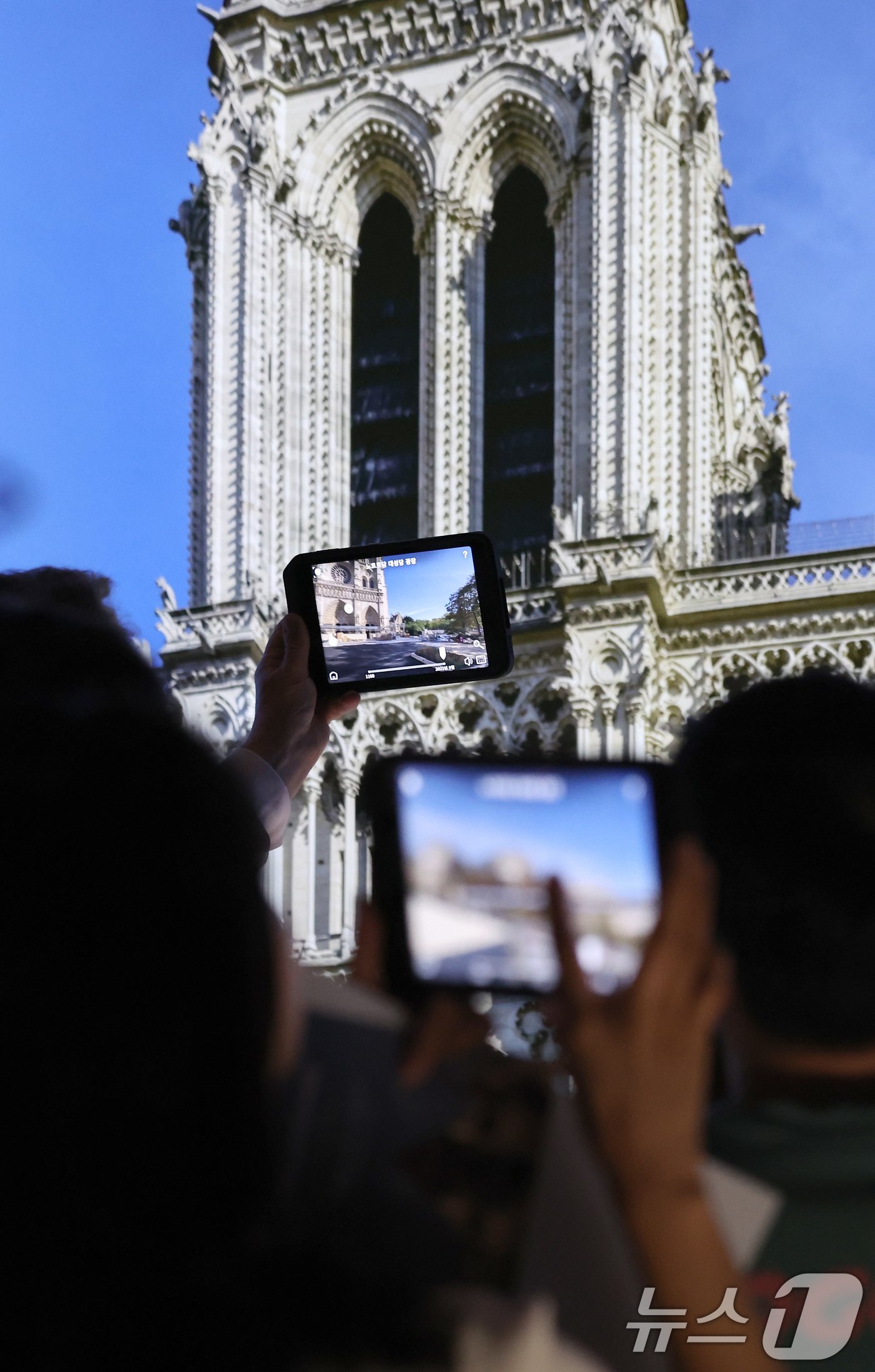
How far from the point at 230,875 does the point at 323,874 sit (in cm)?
2450

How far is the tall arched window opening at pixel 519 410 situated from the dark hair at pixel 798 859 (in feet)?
87.8

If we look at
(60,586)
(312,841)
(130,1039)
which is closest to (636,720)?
(312,841)

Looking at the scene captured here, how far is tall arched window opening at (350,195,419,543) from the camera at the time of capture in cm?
2911

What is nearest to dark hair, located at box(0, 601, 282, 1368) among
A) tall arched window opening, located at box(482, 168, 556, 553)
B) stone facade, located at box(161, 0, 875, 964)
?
stone facade, located at box(161, 0, 875, 964)

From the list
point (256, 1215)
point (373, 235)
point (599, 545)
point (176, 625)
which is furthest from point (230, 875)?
point (373, 235)

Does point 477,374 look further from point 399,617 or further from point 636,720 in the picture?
point 399,617

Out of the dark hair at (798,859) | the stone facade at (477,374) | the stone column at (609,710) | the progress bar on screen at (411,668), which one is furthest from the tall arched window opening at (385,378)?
the dark hair at (798,859)

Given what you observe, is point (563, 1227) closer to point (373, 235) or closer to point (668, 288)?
point (668, 288)

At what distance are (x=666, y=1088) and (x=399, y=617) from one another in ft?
5.65

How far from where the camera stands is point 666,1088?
1.41 m

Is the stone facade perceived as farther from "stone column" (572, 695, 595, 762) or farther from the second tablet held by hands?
the second tablet held by hands

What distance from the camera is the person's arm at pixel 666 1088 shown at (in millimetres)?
1400

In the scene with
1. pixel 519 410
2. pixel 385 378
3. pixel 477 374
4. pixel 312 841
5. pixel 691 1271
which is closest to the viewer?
pixel 691 1271

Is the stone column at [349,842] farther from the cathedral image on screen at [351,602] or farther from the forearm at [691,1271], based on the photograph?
the forearm at [691,1271]
